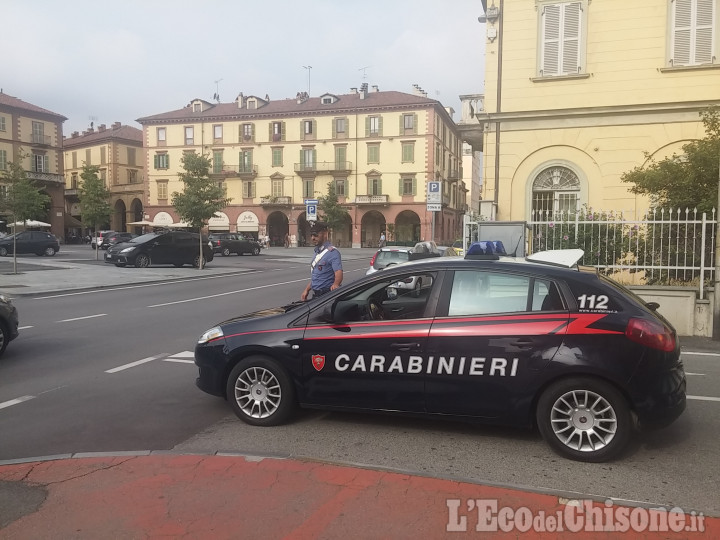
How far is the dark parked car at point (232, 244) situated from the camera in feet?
130

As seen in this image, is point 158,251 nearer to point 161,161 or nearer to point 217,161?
point 217,161

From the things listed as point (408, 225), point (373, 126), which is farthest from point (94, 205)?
point (408, 225)

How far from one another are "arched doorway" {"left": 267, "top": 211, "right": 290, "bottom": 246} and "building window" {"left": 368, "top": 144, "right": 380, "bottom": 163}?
12144 mm

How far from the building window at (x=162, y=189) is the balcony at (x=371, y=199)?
22585mm

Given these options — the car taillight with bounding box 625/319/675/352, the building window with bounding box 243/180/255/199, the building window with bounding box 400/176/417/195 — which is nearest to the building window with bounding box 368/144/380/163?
the building window with bounding box 400/176/417/195

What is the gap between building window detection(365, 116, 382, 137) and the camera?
2285 inches

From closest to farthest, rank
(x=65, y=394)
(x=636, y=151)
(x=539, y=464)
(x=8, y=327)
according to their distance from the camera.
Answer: (x=539, y=464)
(x=65, y=394)
(x=8, y=327)
(x=636, y=151)

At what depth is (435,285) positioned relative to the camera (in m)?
4.64

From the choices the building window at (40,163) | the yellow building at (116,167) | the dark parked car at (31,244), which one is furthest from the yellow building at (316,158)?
the dark parked car at (31,244)

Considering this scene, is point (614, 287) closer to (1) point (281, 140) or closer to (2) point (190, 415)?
(2) point (190, 415)

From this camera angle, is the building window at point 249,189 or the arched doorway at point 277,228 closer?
the building window at point 249,189

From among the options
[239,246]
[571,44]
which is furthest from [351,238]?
[571,44]

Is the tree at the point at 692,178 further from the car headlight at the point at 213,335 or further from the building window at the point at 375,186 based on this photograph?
the building window at the point at 375,186

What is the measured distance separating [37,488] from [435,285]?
309cm
